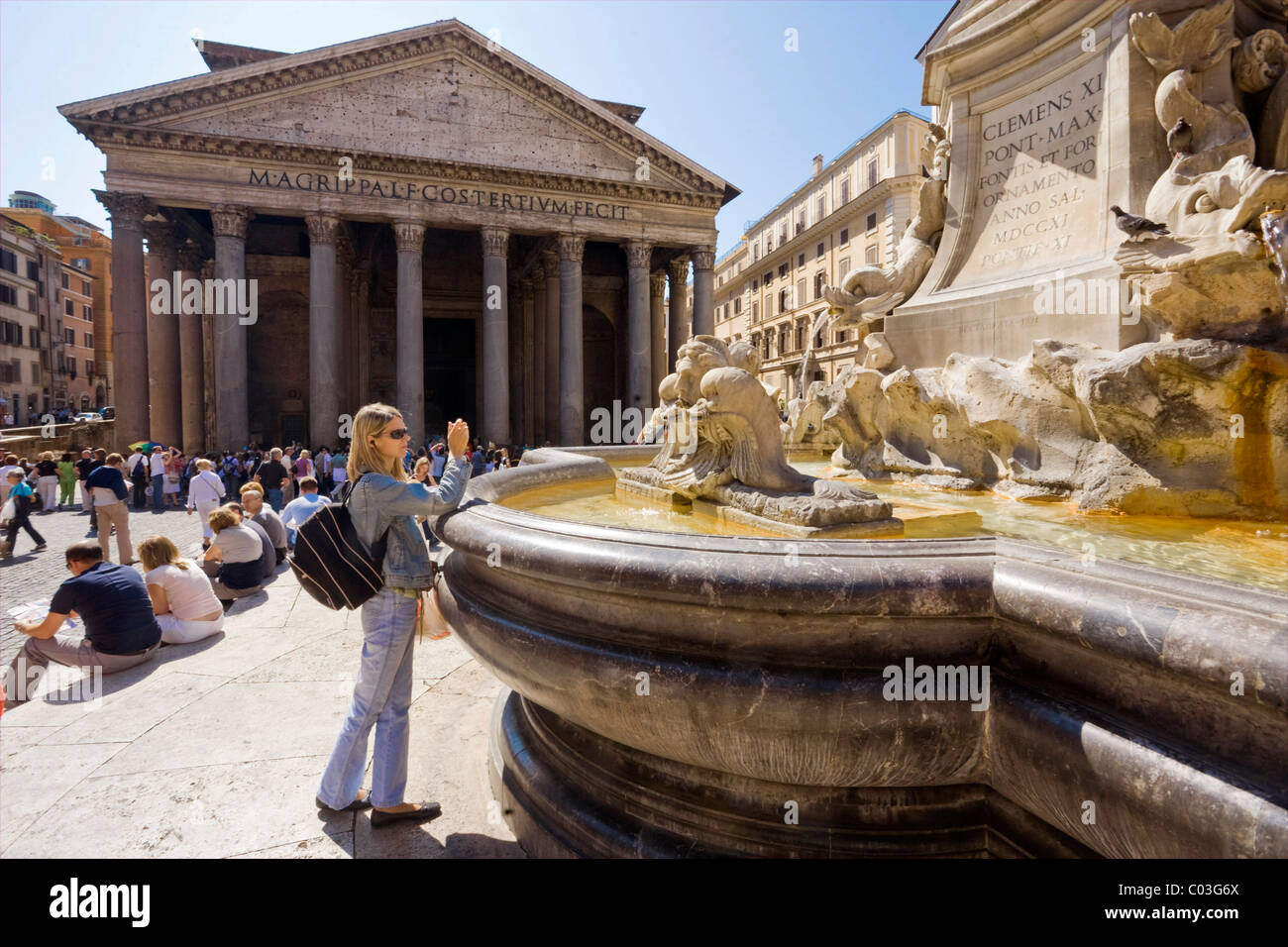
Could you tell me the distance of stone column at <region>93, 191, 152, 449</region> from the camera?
70.6ft

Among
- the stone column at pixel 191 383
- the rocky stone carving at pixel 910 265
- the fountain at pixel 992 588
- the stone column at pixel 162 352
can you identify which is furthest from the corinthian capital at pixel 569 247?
the fountain at pixel 992 588

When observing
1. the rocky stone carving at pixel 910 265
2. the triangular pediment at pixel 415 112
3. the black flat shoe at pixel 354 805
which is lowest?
the black flat shoe at pixel 354 805

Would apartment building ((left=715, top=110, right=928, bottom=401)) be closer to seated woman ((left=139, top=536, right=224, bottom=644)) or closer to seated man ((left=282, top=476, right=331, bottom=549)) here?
seated man ((left=282, top=476, right=331, bottom=549))

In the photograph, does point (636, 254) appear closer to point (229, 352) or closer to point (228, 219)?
point (228, 219)

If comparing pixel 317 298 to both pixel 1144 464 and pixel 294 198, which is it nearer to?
pixel 294 198

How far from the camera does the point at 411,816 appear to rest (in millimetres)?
2777

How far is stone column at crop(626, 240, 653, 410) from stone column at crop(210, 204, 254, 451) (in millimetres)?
14116

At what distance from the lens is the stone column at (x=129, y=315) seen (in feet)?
70.6

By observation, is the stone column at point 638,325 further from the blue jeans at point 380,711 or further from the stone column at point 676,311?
the blue jeans at point 380,711

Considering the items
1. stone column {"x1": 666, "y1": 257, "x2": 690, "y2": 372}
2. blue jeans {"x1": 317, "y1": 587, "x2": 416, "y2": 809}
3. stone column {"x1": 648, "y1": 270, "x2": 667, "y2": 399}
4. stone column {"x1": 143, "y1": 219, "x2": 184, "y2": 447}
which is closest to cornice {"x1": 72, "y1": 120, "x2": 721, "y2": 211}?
stone column {"x1": 143, "y1": 219, "x2": 184, "y2": 447}

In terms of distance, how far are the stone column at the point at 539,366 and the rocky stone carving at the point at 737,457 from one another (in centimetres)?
2670

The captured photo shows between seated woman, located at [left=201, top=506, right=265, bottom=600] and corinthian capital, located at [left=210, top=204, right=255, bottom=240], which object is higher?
corinthian capital, located at [left=210, top=204, right=255, bottom=240]
